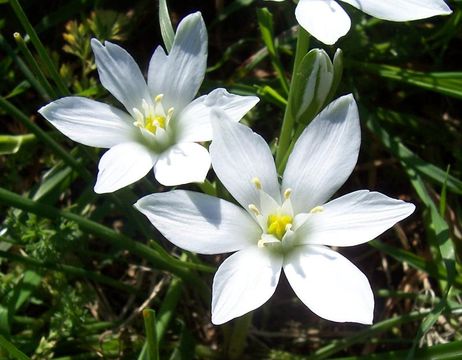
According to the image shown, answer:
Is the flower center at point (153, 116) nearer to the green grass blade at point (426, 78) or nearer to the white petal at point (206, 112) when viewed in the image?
the white petal at point (206, 112)

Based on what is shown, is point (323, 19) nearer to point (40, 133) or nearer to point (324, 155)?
point (324, 155)

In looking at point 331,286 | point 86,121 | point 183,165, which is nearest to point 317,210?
point 331,286

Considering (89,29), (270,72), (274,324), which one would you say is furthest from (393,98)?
(89,29)

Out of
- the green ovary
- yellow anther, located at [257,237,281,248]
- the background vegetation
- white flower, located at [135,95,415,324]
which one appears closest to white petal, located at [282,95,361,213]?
white flower, located at [135,95,415,324]

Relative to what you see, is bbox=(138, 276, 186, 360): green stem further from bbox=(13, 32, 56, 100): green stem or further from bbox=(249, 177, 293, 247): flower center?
bbox=(13, 32, 56, 100): green stem

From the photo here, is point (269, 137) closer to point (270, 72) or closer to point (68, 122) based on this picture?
point (270, 72)

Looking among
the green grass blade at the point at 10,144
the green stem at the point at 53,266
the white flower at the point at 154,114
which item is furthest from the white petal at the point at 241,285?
the green grass blade at the point at 10,144
